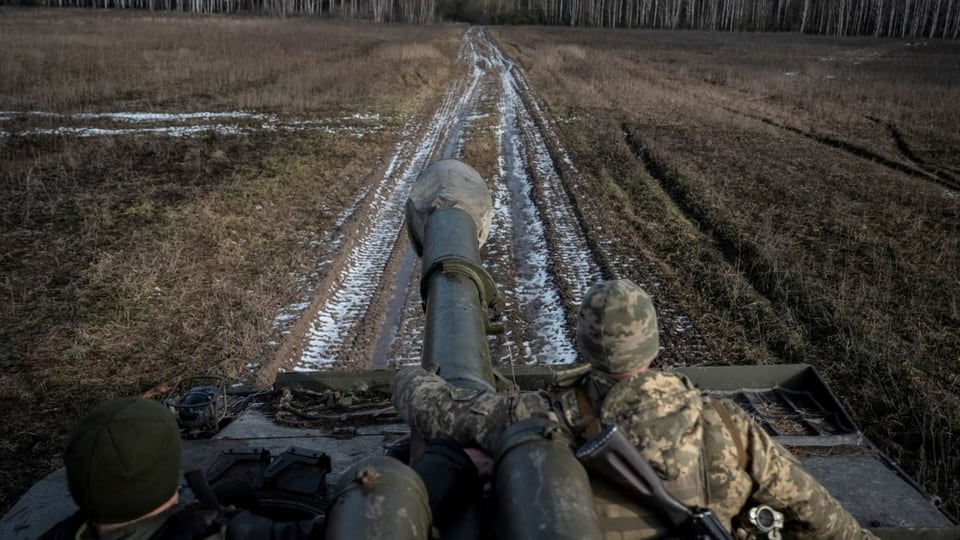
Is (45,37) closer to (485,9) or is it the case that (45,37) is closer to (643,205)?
(643,205)

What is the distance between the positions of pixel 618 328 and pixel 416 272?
7.03 meters

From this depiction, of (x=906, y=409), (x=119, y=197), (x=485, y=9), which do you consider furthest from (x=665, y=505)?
(x=485, y=9)

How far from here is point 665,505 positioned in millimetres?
2801

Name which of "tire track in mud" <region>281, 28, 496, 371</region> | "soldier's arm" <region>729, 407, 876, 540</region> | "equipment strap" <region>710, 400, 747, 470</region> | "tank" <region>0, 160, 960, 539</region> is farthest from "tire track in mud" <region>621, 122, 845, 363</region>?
"equipment strap" <region>710, 400, 747, 470</region>

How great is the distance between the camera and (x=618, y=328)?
3.02 meters

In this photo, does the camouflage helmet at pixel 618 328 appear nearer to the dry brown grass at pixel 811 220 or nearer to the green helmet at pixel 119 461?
the green helmet at pixel 119 461

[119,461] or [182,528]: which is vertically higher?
[119,461]

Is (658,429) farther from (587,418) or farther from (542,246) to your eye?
(542,246)

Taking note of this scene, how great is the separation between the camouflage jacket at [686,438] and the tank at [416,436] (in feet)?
0.77

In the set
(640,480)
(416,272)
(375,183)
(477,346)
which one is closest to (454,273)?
(477,346)

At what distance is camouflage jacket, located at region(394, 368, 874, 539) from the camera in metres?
2.93

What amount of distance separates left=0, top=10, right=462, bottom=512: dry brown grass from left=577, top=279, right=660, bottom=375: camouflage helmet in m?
4.66

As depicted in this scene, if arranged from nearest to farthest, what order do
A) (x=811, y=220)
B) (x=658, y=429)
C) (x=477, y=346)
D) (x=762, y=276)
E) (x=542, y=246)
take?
(x=658, y=429), (x=477, y=346), (x=762, y=276), (x=542, y=246), (x=811, y=220)

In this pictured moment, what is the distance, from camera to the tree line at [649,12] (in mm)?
68250
